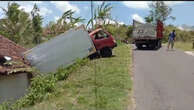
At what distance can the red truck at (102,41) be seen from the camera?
16.6 metres

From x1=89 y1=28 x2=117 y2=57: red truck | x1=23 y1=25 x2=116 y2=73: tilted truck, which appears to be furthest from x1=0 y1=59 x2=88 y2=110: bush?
x1=89 y1=28 x2=117 y2=57: red truck

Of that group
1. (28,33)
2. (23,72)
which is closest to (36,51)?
(23,72)

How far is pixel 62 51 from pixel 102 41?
3.60 metres

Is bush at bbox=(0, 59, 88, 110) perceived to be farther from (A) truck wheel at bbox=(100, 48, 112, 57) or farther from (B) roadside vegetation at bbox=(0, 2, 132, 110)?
(A) truck wheel at bbox=(100, 48, 112, 57)

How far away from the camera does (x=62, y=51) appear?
14.0 meters

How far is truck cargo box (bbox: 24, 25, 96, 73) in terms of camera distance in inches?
533

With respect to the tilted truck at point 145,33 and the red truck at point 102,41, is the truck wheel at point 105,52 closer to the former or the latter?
the red truck at point 102,41

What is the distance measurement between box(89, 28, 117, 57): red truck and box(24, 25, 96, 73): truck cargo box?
7.46 ft

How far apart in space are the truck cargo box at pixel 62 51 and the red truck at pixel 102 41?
7.46 feet

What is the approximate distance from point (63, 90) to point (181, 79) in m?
4.88

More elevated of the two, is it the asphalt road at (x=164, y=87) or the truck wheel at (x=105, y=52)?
the truck wheel at (x=105, y=52)

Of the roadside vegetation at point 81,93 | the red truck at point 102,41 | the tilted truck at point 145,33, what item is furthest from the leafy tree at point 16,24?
the roadside vegetation at point 81,93

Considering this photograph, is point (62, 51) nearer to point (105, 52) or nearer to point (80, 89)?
point (105, 52)

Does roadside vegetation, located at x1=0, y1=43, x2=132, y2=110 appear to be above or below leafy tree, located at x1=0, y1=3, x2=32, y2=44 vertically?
below
